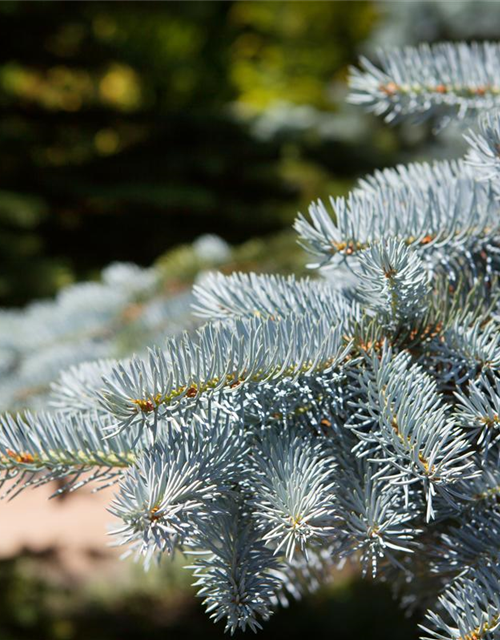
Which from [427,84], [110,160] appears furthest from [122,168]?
[427,84]

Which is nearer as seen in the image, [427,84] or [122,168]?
[427,84]

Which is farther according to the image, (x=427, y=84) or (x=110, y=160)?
(x=110, y=160)

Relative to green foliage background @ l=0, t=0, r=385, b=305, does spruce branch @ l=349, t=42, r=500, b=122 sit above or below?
below

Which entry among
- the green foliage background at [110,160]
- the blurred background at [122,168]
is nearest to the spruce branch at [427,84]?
the blurred background at [122,168]

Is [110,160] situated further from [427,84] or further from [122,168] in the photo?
[427,84]

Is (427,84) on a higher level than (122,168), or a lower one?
lower

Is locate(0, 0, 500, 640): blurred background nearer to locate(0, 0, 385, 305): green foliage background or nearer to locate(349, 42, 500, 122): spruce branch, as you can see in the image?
locate(0, 0, 385, 305): green foliage background

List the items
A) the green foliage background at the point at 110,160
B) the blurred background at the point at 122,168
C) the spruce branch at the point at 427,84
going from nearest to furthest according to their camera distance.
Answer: the spruce branch at the point at 427,84
the blurred background at the point at 122,168
the green foliage background at the point at 110,160

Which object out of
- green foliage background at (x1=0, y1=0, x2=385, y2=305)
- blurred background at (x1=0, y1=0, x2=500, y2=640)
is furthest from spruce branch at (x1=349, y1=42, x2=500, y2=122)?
green foliage background at (x1=0, y1=0, x2=385, y2=305)

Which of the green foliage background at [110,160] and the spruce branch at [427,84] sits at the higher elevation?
the green foliage background at [110,160]

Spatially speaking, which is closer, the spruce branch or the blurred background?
the spruce branch

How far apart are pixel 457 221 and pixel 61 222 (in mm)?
3553

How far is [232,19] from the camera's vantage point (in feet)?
20.0

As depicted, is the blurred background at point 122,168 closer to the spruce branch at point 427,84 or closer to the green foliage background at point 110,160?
the green foliage background at point 110,160
